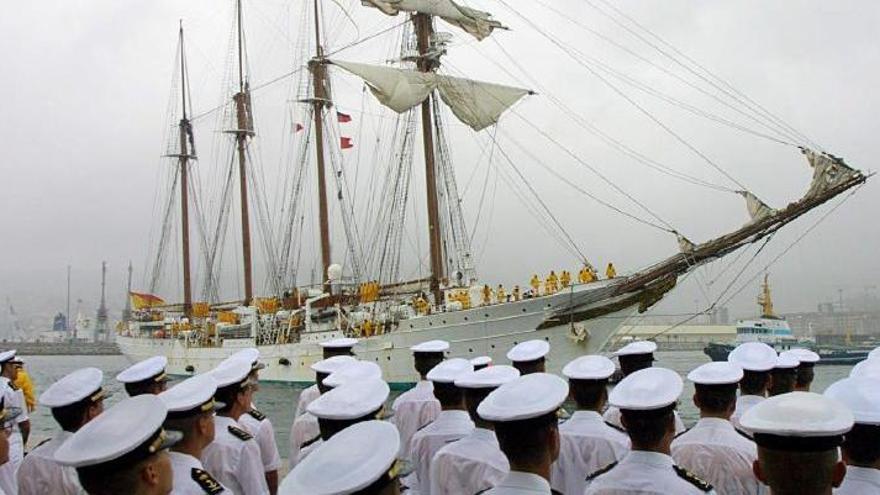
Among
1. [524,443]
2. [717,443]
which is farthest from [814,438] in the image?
[717,443]

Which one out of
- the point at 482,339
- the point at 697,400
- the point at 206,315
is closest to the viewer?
the point at 697,400

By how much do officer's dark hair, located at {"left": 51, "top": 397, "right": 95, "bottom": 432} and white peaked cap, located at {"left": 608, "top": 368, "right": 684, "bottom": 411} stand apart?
3.26m

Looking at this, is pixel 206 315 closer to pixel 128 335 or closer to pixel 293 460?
pixel 128 335

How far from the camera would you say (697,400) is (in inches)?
156

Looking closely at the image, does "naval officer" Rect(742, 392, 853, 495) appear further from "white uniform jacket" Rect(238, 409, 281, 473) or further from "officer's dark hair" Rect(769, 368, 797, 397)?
"white uniform jacket" Rect(238, 409, 281, 473)

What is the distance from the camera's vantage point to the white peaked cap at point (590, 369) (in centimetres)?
427

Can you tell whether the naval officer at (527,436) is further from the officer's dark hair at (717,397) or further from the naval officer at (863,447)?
the officer's dark hair at (717,397)

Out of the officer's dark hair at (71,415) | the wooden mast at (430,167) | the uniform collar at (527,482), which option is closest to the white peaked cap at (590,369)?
the uniform collar at (527,482)

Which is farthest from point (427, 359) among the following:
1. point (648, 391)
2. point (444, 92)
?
point (444, 92)

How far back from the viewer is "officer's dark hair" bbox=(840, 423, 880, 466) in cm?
270

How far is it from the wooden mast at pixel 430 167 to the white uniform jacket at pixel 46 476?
2813cm

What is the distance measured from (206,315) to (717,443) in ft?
159

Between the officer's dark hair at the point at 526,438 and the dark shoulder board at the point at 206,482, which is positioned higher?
the officer's dark hair at the point at 526,438

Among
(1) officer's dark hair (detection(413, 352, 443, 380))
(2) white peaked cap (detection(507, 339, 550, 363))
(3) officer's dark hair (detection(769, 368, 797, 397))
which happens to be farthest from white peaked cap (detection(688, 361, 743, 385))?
(1) officer's dark hair (detection(413, 352, 443, 380))
